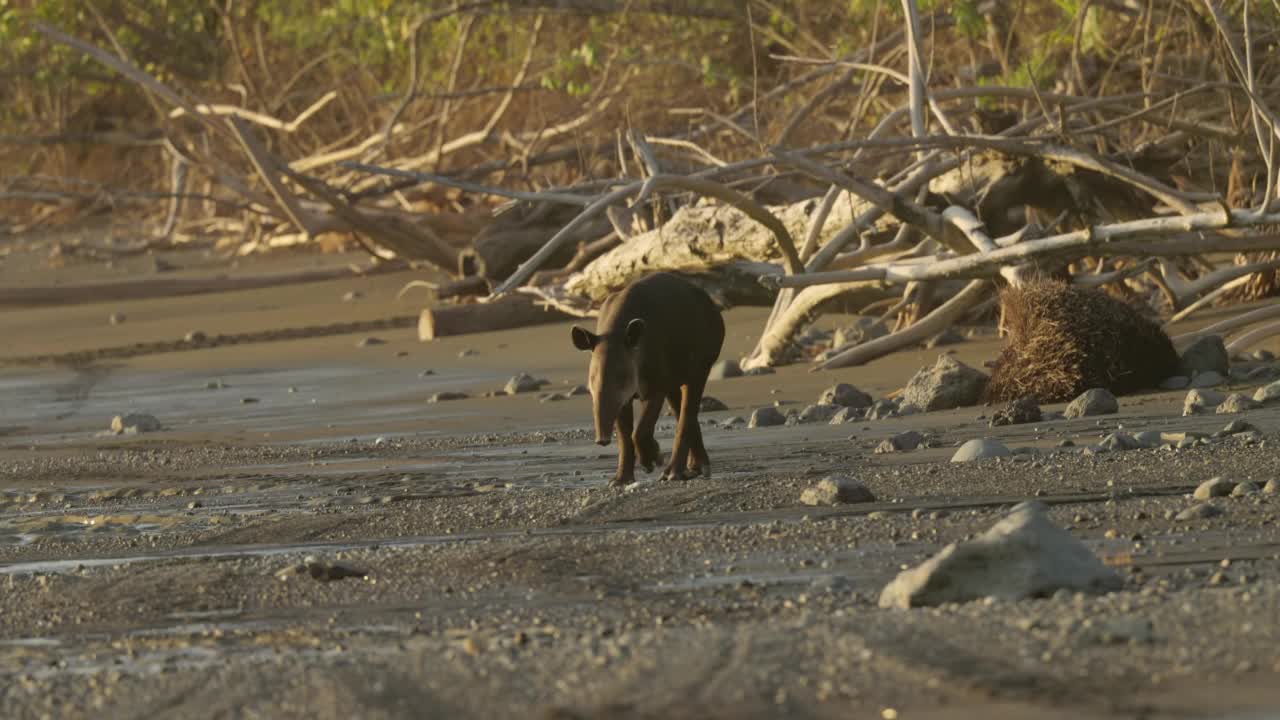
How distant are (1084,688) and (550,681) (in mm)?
984

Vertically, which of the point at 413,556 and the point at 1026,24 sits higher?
the point at 1026,24

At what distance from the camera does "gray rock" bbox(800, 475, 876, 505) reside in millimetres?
6180

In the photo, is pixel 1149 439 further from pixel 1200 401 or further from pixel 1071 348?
pixel 1071 348

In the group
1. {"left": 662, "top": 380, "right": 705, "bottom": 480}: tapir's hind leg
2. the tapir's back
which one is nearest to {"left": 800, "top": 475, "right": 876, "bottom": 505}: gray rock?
{"left": 662, "top": 380, "right": 705, "bottom": 480}: tapir's hind leg

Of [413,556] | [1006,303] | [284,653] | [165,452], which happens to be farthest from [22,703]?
[1006,303]

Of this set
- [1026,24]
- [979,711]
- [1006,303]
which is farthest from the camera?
[1026,24]

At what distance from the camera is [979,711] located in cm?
342

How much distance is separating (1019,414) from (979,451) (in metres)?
1.29

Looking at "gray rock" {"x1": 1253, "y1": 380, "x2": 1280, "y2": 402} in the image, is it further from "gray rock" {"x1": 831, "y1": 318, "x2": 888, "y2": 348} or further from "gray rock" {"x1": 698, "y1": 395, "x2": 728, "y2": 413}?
"gray rock" {"x1": 831, "y1": 318, "x2": 888, "y2": 348}

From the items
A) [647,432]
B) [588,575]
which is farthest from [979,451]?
[588,575]

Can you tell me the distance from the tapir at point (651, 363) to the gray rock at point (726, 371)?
356 centimetres

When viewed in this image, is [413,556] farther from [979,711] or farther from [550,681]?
[979,711]

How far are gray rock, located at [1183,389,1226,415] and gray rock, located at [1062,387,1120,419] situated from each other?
30 centimetres

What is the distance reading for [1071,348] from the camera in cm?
897
